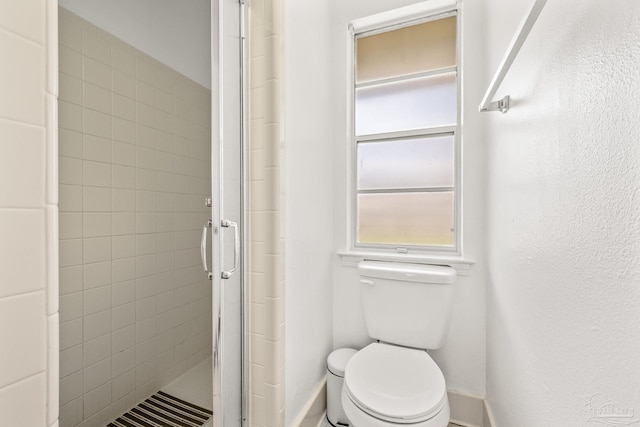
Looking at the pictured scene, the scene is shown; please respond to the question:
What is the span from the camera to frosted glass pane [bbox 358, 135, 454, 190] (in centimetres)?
167

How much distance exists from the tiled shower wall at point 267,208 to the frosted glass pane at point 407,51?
0.87m

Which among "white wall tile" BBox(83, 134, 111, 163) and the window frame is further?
the window frame

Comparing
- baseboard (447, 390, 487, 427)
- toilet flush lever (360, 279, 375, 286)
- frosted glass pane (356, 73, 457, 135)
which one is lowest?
baseboard (447, 390, 487, 427)

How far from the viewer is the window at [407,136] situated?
1664mm

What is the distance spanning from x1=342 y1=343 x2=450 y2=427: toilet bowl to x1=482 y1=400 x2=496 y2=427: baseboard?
0.38 m

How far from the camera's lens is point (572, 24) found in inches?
22.1

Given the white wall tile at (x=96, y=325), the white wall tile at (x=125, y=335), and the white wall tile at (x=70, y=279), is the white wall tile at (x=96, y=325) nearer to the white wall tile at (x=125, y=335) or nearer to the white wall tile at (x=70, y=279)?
the white wall tile at (x=125, y=335)

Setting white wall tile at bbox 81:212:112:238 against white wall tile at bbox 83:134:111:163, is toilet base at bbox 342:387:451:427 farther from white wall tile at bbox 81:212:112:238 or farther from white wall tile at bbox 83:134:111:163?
white wall tile at bbox 83:134:111:163

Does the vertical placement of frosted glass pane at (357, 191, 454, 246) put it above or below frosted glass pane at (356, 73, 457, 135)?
below

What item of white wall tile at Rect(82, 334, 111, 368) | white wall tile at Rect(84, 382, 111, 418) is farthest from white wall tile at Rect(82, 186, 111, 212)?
white wall tile at Rect(84, 382, 111, 418)
